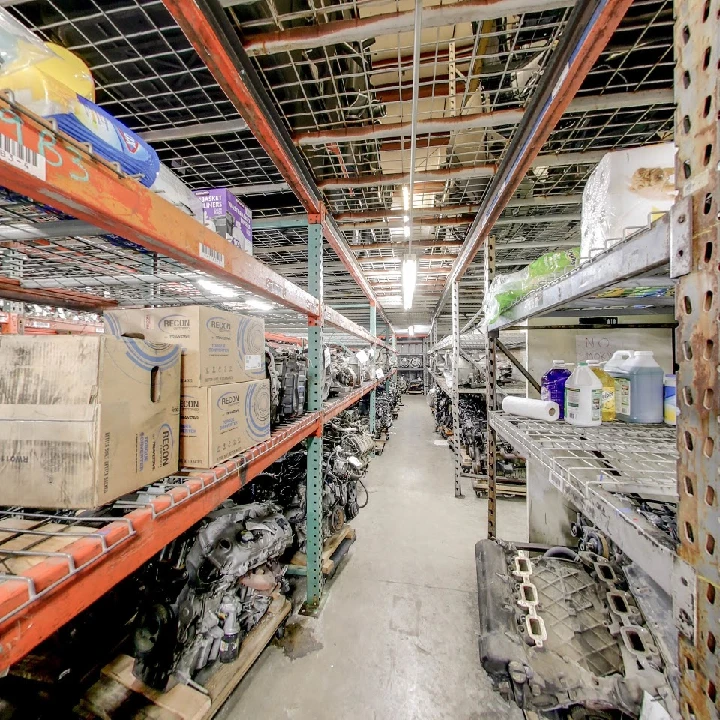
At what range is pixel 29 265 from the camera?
2.05 m

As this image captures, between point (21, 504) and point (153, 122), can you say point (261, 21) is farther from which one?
point (21, 504)

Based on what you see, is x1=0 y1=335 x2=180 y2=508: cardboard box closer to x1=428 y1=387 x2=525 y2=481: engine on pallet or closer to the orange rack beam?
the orange rack beam

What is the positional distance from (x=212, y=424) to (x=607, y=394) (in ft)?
5.96

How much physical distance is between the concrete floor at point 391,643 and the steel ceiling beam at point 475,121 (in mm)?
2686

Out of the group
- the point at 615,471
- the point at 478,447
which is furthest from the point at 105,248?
the point at 478,447

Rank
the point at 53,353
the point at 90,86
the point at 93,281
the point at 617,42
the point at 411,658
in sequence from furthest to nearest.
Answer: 1. the point at 93,281
2. the point at 411,658
3. the point at 617,42
4. the point at 90,86
5. the point at 53,353

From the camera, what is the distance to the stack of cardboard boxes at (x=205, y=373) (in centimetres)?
99

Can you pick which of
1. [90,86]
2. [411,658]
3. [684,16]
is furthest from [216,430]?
[411,658]

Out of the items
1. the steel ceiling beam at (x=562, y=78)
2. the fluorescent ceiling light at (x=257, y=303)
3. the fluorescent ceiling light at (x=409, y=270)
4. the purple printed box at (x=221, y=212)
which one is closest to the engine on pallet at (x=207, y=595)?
the purple printed box at (x=221, y=212)

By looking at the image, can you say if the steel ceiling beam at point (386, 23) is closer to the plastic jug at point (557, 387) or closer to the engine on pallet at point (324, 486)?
the plastic jug at point (557, 387)

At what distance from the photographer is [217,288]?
2.23 meters

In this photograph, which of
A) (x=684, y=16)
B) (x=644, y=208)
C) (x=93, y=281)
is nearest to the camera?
(x=684, y=16)

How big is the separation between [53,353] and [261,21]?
1.23 meters

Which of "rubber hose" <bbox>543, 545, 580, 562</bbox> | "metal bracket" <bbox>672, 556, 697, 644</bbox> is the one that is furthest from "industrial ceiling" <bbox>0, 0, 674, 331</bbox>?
"rubber hose" <bbox>543, 545, 580, 562</bbox>
